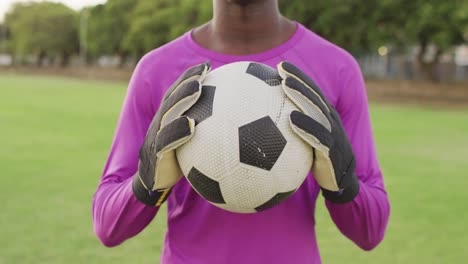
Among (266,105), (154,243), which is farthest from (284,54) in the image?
(154,243)

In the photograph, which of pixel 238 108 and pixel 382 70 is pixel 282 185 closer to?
pixel 238 108

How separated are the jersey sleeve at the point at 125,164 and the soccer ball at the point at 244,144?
0.31 m

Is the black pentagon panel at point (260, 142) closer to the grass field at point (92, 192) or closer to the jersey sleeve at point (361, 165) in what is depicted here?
the jersey sleeve at point (361, 165)

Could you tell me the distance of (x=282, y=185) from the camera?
1406 millimetres

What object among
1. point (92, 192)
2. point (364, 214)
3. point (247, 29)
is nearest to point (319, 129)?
point (364, 214)

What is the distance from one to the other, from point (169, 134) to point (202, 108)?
0.10 metres

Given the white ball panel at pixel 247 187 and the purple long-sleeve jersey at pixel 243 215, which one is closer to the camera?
the white ball panel at pixel 247 187

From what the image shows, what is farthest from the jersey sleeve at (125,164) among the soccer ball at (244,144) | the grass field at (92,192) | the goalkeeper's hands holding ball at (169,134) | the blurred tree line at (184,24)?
the blurred tree line at (184,24)

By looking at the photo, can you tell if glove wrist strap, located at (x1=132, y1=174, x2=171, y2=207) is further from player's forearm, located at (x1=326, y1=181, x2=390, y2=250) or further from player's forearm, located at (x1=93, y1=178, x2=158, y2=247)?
player's forearm, located at (x1=326, y1=181, x2=390, y2=250)

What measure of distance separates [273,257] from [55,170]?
23.9 feet

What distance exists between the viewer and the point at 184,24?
45.8 metres

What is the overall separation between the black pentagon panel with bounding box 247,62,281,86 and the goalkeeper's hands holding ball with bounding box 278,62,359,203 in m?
0.06

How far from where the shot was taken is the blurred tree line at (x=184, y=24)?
28.1 meters

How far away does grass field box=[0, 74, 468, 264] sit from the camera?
15.5 ft
